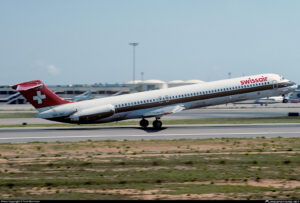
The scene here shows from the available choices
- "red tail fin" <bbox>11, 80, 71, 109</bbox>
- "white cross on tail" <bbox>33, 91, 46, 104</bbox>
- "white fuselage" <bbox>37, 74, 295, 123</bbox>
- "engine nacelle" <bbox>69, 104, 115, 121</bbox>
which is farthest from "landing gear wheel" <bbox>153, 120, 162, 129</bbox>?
"white cross on tail" <bbox>33, 91, 46, 104</bbox>

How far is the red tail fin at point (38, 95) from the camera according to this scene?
1473 inches

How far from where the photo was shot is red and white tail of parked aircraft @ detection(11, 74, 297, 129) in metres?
38.1

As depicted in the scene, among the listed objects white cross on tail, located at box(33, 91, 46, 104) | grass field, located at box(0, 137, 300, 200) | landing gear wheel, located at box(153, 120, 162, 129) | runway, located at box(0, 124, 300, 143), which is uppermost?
white cross on tail, located at box(33, 91, 46, 104)

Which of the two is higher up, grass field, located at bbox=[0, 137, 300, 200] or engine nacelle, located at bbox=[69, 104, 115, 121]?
engine nacelle, located at bbox=[69, 104, 115, 121]

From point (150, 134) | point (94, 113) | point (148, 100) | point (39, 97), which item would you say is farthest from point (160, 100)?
point (39, 97)

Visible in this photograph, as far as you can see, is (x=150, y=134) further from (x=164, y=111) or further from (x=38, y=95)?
(x=38, y=95)

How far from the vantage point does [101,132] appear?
36906mm

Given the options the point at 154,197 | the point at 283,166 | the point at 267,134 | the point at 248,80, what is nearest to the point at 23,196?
the point at 154,197

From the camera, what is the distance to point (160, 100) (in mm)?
40469

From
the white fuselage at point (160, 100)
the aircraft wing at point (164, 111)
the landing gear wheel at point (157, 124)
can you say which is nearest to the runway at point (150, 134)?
the landing gear wheel at point (157, 124)

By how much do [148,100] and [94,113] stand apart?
594 centimetres

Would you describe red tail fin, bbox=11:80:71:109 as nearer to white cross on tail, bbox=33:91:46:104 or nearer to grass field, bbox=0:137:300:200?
white cross on tail, bbox=33:91:46:104

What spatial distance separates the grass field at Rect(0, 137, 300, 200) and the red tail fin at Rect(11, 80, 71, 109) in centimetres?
992

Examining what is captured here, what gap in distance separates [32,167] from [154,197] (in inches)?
341
